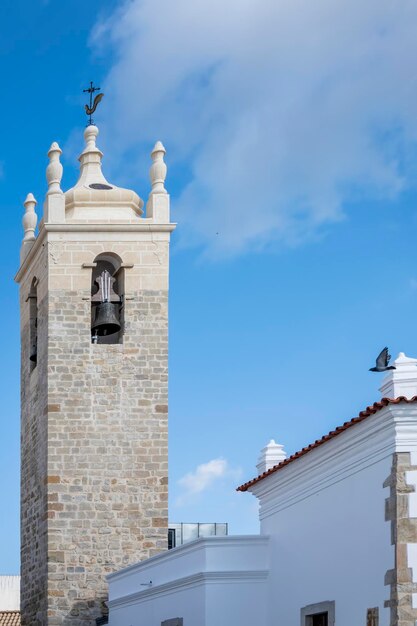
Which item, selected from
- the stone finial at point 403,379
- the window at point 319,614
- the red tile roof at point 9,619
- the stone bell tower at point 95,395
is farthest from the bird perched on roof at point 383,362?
the red tile roof at point 9,619

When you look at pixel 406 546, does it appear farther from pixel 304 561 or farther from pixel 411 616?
pixel 304 561

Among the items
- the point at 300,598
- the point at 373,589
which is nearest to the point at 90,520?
the point at 300,598

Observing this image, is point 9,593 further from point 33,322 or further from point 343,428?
point 343,428

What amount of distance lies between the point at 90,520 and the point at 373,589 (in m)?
12.6

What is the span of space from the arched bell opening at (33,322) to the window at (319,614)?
13.2 metres

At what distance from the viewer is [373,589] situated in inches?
550

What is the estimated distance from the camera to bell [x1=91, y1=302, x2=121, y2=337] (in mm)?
26531

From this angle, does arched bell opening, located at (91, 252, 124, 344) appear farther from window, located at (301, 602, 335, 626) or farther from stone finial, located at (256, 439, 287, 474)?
window, located at (301, 602, 335, 626)

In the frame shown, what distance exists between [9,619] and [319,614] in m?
26.7

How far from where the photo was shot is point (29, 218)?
29.1m

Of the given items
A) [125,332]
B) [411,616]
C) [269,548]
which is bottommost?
[411,616]

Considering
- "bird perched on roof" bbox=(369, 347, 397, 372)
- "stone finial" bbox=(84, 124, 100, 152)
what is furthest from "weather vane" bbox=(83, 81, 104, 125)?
"bird perched on roof" bbox=(369, 347, 397, 372)

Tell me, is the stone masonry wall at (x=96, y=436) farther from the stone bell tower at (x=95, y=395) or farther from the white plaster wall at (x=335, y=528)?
the white plaster wall at (x=335, y=528)

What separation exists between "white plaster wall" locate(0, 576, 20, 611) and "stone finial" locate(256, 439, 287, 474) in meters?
30.7
